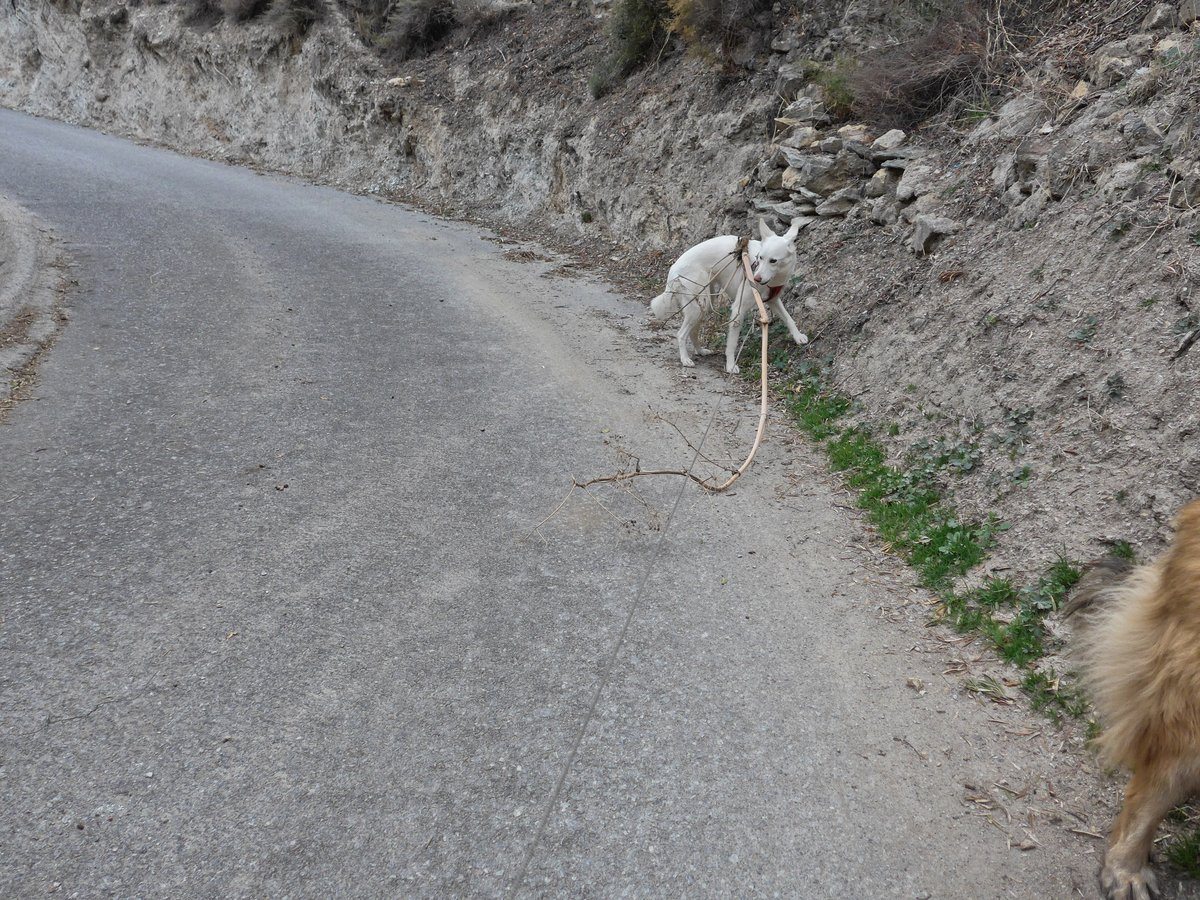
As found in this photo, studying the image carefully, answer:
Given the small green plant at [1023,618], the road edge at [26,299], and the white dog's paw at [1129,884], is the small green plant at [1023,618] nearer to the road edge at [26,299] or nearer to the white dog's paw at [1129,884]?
the white dog's paw at [1129,884]

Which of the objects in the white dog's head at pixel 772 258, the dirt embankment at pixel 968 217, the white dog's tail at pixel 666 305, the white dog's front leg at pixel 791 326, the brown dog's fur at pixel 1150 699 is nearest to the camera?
the brown dog's fur at pixel 1150 699

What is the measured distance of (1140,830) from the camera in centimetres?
257

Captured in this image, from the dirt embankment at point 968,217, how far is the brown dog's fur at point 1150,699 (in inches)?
50.0

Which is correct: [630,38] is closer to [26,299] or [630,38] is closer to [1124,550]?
[26,299]

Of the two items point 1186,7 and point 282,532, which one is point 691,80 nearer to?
point 1186,7

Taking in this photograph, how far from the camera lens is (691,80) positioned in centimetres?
1419

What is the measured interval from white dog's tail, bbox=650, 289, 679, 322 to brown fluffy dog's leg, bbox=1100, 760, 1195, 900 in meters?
6.81

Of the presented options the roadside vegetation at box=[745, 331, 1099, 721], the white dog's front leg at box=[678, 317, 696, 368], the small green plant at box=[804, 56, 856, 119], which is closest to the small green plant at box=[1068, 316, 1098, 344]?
the roadside vegetation at box=[745, 331, 1099, 721]

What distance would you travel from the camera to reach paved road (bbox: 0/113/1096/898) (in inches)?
109

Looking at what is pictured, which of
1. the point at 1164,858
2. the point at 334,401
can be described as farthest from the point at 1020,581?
the point at 334,401

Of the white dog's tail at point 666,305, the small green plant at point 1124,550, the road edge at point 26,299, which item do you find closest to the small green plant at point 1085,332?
the small green plant at point 1124,550

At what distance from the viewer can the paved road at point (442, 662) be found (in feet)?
9.07

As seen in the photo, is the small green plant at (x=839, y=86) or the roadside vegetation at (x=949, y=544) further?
the small green plant at (x=839, y=86)

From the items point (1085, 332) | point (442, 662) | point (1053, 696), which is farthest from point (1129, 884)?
point (1085, 332)
